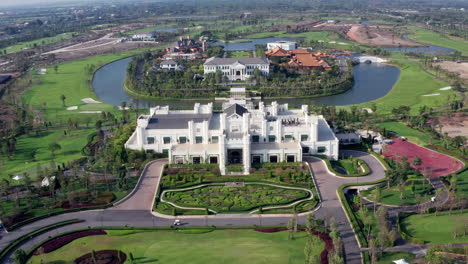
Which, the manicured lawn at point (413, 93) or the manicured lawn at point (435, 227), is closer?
the manicured lawn at point (435, 227)

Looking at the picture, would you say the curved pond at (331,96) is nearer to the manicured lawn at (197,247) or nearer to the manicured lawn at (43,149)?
the manicured lawn at (43,149)

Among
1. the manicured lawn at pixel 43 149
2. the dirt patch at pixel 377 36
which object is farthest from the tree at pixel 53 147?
the dirt patch at pixel 377 36

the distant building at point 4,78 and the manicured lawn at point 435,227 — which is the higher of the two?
the distant building at point 4,78

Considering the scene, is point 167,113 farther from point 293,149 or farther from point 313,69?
point 313,69

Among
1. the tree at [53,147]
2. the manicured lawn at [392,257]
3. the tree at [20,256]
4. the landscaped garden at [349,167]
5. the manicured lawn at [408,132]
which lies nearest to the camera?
the manicured lawn at [392,257]

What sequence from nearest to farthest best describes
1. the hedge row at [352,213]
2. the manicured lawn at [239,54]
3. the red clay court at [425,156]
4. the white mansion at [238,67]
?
the hedge row at [352,213]
the red clay court at [425,156]
the white mansion at [238,67]
the manicured lawn at [239,54]

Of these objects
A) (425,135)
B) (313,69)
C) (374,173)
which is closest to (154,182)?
(374,173)

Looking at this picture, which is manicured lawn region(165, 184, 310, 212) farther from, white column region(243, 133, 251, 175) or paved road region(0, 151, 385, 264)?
white column region(243, 133, 251, 175)

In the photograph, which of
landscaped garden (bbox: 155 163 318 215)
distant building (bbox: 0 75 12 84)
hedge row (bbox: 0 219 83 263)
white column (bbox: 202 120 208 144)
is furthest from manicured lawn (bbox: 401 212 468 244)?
distant building (bbox: 0 75 12 84)
